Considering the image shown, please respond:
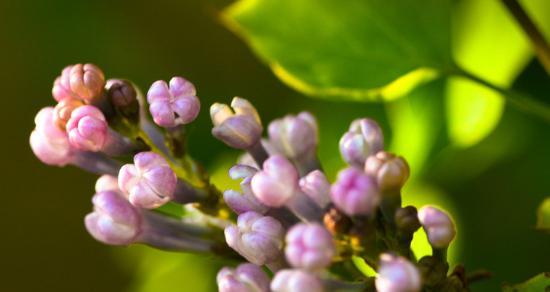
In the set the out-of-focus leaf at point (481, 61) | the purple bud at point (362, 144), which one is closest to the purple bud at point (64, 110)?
the purple bud at point (362, 144)

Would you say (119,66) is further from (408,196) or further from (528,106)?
(528,106)

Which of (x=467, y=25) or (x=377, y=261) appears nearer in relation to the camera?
(x=377, y=261)

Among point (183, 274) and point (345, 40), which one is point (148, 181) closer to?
point (345, 40)

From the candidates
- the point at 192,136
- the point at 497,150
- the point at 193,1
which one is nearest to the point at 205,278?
the point at 192,136

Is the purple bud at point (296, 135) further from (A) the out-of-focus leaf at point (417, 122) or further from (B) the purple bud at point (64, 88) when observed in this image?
(A) the out-of-focus leaf at point (417, 122)

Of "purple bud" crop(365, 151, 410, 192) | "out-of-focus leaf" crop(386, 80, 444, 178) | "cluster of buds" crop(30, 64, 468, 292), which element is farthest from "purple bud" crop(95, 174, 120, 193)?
"out-of-focus leaf" crop(386, 80, 444, 178)
